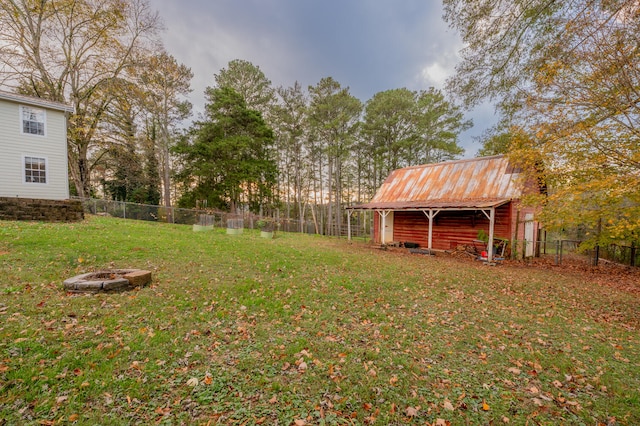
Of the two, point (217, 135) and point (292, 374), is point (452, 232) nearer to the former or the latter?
point (292, 374)

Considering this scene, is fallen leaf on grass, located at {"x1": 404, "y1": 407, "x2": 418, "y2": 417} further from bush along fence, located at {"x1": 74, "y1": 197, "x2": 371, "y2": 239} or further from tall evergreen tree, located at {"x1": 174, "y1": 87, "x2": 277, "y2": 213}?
tall evergreen tree, located at {"x1": 174, "y1": 87, "x2": 277, "y2": 213}

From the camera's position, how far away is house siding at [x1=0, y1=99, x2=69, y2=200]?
40.4 ft

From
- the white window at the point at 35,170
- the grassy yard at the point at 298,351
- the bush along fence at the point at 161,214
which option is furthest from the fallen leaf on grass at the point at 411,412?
the white window at the point at 35,170

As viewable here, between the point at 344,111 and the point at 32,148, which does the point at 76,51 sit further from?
the point at 344,111

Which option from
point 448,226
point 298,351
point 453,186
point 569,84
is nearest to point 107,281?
point 298,351

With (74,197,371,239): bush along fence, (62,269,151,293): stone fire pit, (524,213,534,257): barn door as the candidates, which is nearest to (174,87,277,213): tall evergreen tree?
(74,197,371,239): bush along fence

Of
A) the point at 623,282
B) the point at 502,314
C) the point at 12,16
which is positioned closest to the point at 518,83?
the point at 502,314

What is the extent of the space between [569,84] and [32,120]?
2201cm

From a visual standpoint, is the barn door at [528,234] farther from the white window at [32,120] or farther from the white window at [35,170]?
the white window at [32,120]

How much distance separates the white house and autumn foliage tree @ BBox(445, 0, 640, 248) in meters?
18.7

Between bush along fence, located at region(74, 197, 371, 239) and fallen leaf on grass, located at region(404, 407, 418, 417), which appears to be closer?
fallen leaf on grass, located at region(404, 407, 418, 417)

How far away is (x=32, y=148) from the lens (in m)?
13.0

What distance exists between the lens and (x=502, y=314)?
Answer: 533cm

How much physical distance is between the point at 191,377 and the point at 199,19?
601 inches
